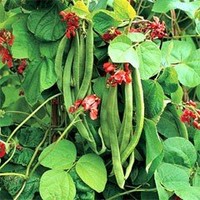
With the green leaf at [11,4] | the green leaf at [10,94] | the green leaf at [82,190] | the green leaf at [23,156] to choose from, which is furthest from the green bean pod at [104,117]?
the green leaf at [10,94]

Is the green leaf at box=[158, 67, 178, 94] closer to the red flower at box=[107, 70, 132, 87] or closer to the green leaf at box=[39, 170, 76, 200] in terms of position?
the red flower at box=[107, 70, 132, 87]

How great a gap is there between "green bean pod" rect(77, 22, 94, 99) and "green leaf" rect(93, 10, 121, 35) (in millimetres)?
16

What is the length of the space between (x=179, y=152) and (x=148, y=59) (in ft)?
0.87

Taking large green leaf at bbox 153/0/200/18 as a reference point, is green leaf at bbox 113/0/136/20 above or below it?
above

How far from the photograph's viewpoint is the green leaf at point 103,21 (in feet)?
3.54

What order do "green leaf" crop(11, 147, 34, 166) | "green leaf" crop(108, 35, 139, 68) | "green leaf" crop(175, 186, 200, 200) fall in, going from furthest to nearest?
"green leaf" crop(11, 147, 34, 166), "green leaf" crop(175, 186, 200, 200), "green leaf" crop(108, 35, 139, 68)

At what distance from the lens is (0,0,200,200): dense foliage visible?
106 centimetres

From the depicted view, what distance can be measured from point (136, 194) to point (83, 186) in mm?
186

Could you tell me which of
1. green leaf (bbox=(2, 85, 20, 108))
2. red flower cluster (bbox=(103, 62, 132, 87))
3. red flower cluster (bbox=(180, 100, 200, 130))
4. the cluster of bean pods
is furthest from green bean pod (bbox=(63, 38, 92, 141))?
green leaf (bbox=(2, 85, 20, 108))

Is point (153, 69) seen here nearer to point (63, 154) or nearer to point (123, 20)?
point (123, 20)

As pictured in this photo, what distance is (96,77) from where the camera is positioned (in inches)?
45.1

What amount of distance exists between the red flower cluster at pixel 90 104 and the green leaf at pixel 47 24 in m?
0.19

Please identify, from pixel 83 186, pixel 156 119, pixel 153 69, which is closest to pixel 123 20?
pixel 153 69

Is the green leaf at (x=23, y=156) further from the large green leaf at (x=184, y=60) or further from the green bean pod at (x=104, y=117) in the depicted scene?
the large green leaf at (x=184, y=60)
